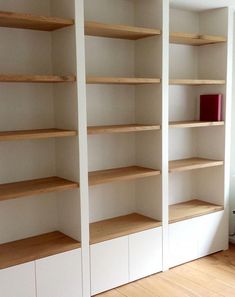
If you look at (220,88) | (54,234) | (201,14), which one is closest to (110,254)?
(54,234)

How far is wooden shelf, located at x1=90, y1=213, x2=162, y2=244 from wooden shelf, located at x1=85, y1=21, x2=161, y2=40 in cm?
153

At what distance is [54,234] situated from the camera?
9.93ft

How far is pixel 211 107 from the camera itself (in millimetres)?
3635

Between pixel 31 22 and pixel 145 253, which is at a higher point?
pixel 31 22

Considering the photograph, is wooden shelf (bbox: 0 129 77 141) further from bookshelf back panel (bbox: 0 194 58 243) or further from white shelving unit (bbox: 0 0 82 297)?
bookshelf back panel (bbox: 0 194 58 243)

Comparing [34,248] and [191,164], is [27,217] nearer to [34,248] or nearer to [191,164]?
[34,248]

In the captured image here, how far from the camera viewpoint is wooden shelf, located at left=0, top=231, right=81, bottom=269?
2.59 m

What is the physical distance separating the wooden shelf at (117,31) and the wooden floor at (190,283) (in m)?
1.96

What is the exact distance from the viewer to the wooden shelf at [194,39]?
129 inches

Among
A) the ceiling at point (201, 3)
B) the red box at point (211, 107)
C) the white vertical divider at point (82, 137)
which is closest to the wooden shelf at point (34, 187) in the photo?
the white vertical divider at point (82, 137)

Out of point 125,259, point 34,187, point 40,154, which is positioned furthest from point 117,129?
point 125,259

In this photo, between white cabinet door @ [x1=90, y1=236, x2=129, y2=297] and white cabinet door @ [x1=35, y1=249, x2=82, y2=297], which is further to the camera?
white cabinet door @ [x1=90, y1=236, x2=129, y2=297]

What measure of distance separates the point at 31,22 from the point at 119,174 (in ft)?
4.23

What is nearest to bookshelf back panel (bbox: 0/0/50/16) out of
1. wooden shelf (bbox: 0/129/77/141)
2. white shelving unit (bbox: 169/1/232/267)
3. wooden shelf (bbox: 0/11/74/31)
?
wooden shelf (bbox: 0/11/74/31)
